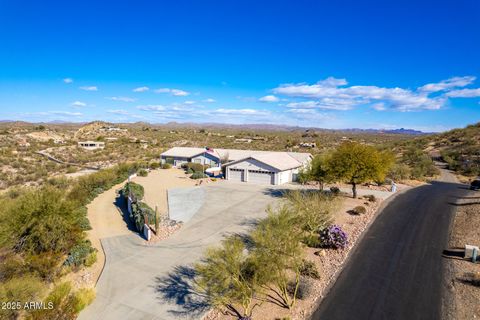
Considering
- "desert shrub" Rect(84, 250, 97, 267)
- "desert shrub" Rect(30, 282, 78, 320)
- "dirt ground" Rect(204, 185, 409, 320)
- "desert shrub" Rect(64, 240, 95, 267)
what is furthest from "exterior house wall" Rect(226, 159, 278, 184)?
"desert shrub" Rect(30, 282, 78, 320)

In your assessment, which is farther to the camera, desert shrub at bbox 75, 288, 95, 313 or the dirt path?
the dirt path

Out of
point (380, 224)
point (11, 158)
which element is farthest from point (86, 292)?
point (11, 158)

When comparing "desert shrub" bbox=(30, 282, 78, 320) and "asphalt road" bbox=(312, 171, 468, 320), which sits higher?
"desert shrub" bbox=(30, 282, 78, 320)

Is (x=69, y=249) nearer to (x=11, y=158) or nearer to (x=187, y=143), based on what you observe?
(x=11, y=158)

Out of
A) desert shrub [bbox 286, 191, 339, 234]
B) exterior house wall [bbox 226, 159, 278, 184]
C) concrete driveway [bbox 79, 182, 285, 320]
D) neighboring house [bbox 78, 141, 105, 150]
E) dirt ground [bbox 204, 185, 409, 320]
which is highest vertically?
neighboring house [bbox 78, 141, 105, 150]

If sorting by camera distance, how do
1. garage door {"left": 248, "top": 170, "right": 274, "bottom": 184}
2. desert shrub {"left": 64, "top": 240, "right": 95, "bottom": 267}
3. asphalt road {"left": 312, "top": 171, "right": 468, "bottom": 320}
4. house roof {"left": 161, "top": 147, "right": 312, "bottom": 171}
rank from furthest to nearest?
house roof {"left": 161, "top": 147, "right": 312, "bottom": 171} → garage door {"left": 248, "top": 170, "right": 274, "bottom": 184} → desert shrub {"left": 64, "top": 240, "right": 95, "bottom": 267} → asphalt road {"left": 312, "top": 171, "right": 468, "bottom": 320}

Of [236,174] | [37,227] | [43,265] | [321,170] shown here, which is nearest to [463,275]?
[321,170]

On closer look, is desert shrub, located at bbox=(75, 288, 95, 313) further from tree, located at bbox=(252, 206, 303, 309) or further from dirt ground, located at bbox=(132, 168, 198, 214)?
dirt ground, located at bbox=(132, 168, 198, 214)

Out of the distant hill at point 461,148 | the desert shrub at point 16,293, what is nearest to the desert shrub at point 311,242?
the desert shrub at point 16,293
